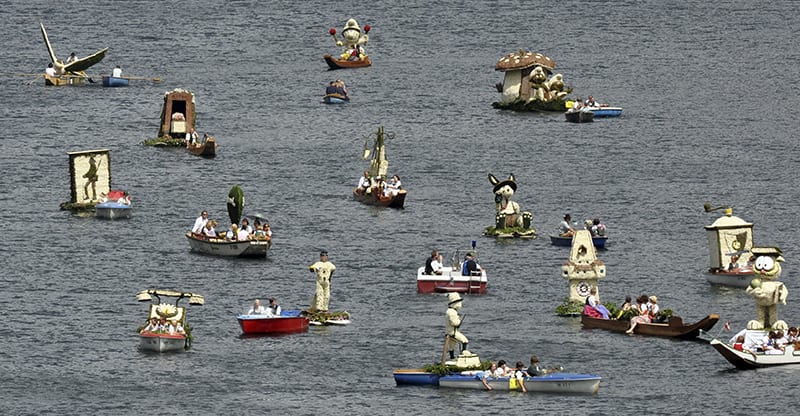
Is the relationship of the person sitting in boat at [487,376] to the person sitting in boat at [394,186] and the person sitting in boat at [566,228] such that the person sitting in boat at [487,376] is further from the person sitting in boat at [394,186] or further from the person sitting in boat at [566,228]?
the person sitting in boat at [394,186]

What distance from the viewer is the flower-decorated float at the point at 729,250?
14019 centimetres

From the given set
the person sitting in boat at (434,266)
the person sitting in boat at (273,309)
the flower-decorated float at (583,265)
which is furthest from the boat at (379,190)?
the person sitting in boat at (273,309)

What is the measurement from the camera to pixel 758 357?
12038 cm

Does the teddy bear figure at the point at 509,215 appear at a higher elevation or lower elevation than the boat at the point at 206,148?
lower

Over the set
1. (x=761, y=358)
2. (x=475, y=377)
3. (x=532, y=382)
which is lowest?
(x=532, y=382)

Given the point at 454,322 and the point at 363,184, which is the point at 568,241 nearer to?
the point at 363,184

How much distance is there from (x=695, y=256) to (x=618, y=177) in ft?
97.6

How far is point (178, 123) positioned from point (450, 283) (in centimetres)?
5992

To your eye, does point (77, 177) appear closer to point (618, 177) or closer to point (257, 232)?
point (257, 232)

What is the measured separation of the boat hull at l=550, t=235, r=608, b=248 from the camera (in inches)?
5906

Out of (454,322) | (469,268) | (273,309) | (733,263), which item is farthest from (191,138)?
(454,322)

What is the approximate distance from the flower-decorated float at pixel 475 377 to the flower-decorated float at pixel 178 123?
245ft

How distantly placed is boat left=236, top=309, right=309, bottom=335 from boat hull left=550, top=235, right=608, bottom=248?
28.5 metres

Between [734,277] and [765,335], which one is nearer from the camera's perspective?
[765,335]
